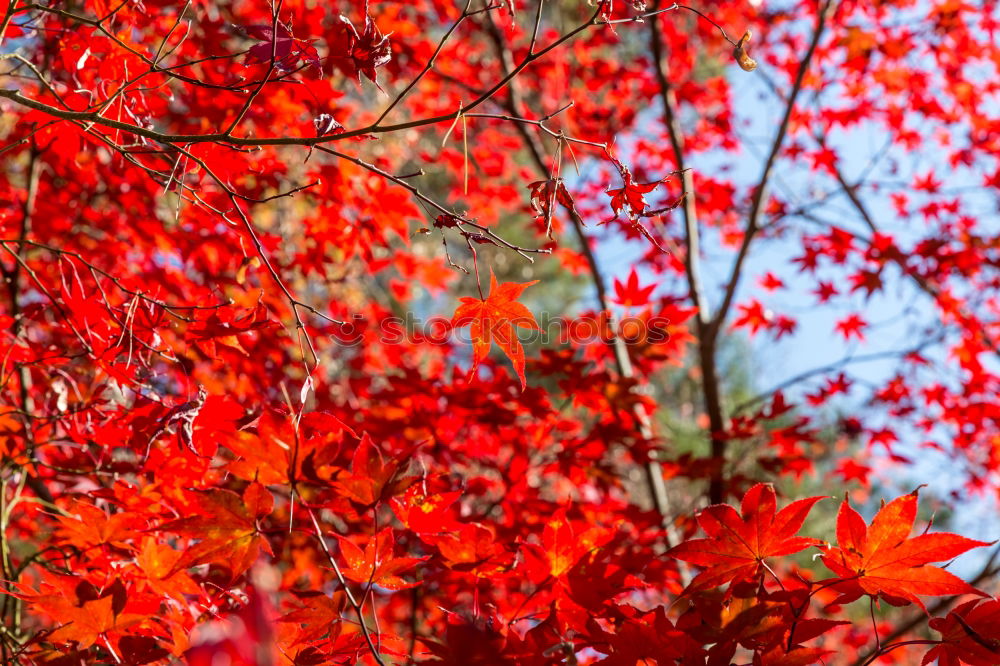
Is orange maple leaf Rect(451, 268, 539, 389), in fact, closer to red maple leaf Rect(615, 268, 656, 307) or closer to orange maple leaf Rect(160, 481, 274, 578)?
orange maple leaf Rect(160, 481, 274, 578)

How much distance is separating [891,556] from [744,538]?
0.19 metres

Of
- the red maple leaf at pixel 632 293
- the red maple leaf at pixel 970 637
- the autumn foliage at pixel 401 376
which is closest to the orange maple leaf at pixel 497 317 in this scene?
the autumn foliage at pixel 401 376

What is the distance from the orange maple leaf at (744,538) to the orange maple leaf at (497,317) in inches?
18.7

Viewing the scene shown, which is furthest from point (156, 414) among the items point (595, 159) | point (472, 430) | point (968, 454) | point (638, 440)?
point (968, 454)

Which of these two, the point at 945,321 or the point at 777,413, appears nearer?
the point at 777,413

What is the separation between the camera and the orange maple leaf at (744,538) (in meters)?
1.06

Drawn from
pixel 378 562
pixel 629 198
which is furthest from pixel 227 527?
pixel 629 198

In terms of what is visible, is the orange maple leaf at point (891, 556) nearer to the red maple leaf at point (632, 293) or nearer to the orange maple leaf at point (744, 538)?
the orange maple leaf at point (744, 538)

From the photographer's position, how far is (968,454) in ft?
15.2

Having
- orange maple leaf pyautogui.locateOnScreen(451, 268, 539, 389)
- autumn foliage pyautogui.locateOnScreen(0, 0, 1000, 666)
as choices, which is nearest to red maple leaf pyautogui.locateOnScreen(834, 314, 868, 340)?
autumn foliage pyautogui.locateOnScreen(0, 0, 1000, 666)

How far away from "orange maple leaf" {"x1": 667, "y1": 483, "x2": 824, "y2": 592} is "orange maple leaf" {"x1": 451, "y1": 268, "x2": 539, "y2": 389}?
0.48 metres

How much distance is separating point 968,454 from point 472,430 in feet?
10.5

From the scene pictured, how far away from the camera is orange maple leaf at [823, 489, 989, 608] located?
102 centimetres

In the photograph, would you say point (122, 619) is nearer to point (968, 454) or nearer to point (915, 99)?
Answer: point (968, 454)
